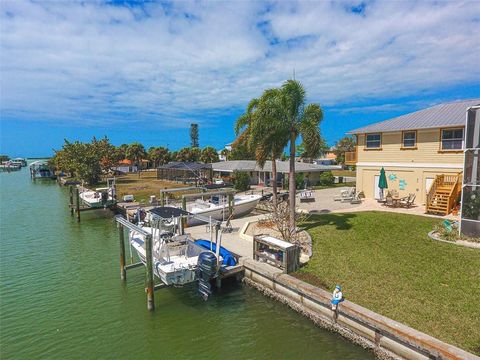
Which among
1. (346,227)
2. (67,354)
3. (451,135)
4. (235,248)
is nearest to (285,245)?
(235,248)

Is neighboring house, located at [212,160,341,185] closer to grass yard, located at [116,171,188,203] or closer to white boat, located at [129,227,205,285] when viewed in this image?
grass yard, located at [116,171,188,203]

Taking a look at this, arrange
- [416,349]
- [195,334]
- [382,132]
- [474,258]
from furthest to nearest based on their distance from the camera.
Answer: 1. [382,132]
2. [474,258]
3. [195,334]
4. [416,349]

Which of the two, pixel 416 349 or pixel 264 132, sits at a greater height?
pixel 264 132

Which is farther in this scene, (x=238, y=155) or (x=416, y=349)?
(x=238, y=155)

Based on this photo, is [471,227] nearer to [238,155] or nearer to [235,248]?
[235,248]

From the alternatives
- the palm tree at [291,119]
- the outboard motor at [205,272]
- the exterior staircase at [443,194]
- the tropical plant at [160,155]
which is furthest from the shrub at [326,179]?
the tropical plant at [160,155]

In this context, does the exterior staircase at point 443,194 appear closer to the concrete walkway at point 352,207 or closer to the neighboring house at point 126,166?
the concrete walkway at point 352,207

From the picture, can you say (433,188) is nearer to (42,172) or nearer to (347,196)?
(347,196)

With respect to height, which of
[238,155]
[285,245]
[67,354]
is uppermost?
[238,155]
